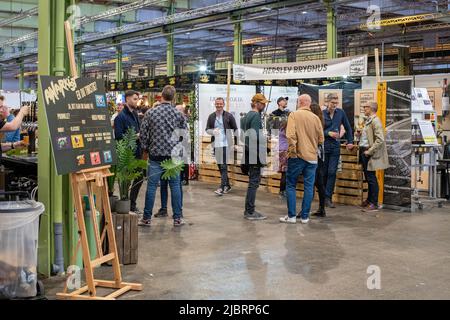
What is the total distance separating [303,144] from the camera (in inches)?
262

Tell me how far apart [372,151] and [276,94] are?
5.56 metres

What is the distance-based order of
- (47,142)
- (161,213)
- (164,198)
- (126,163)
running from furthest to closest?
(161,213)
(164,198)
(126,163)
(47,142)

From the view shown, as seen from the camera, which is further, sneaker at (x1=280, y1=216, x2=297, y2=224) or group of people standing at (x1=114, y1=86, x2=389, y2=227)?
sneaker at (x1=280, y1=216, x2=297, y2=224)

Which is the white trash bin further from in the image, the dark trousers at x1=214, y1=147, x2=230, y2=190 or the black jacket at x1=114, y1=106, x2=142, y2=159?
the dark trousers at x1=214, y1=147, x2=230, y2=190

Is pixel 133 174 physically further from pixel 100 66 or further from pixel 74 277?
pixel 100 66

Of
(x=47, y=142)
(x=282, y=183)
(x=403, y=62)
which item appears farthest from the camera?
(x=403, y=62)

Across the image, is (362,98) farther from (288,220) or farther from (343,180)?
(288,220)

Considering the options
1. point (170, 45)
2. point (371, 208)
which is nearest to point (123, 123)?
point (371, 208)

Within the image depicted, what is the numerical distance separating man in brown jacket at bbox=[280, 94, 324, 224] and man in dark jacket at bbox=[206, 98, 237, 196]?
278cm

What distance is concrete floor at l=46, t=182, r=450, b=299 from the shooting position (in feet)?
14.0

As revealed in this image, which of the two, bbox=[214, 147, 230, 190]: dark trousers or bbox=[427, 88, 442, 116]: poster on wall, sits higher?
bbox=[427, 88, 442, 116]: poster on wall

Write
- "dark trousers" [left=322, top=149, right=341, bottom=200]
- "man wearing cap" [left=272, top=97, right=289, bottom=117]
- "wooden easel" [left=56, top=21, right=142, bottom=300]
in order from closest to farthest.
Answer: "wooden easel" [left=56, top=21, right=142, bottom=300]
"dark trousers" [left=322, top=149, right=341, bottom=200]
"man wearing cap" [left=272, top=97, right=289, bottom=117]

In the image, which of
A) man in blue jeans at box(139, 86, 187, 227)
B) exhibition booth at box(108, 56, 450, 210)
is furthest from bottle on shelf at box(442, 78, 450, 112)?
man in blue jeans at box(139, 86, 187, 227)
